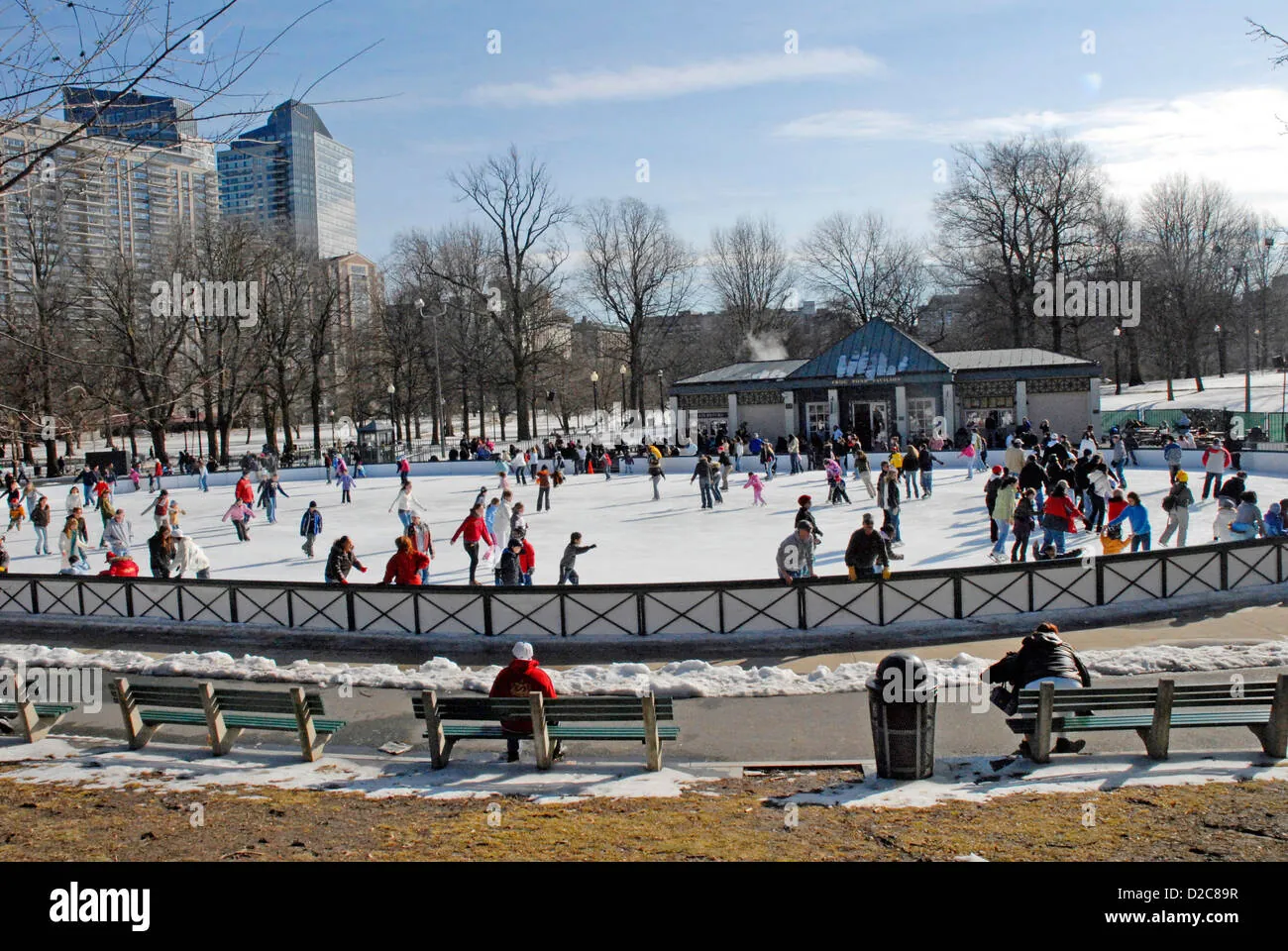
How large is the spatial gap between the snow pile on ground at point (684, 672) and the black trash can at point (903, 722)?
259 cm

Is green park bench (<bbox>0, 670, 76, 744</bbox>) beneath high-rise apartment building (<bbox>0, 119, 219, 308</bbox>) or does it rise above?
beneath

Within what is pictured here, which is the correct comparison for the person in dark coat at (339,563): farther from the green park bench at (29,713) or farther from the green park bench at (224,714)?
the green park bench at (224,714)

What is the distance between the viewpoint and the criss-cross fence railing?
12992 mm

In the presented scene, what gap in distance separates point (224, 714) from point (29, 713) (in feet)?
6.42

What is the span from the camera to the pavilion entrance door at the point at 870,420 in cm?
4319

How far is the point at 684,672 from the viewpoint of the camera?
37.7ft

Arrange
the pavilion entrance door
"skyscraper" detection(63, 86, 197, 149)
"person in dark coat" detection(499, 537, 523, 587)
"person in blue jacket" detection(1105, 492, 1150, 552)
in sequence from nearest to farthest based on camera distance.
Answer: "skyscraper" detection(63, 86, 197, 149) → "person in dark coat" detection(499, 537, 523, 587) → "person in blue jacket" detection(1105, 492, 1150, 552) → the pavilion entrance door

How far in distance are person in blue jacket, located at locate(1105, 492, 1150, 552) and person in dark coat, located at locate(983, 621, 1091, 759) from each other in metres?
7.86

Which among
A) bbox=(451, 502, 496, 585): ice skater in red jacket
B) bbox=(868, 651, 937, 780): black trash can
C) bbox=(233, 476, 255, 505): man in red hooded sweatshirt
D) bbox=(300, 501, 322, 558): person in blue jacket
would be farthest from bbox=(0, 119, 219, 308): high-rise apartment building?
bbox=(233, 476, 255, 505): man in red hooded sweatshirt

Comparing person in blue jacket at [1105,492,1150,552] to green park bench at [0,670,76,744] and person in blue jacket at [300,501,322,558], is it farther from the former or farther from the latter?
person in blue jacket at [300,501,322,558]

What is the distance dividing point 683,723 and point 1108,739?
3717 mm

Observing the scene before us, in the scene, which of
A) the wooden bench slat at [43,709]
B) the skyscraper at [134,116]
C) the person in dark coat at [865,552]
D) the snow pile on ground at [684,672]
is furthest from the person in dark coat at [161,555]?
the skyscraper at [134,116]
